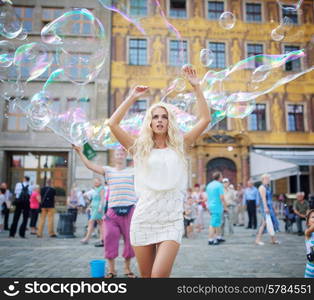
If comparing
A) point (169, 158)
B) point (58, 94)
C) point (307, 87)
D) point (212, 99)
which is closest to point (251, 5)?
point (307, 87)

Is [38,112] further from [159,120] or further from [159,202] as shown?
[159,202]

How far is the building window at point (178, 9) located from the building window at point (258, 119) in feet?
26.4

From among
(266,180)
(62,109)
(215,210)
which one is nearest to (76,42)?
(215,210)

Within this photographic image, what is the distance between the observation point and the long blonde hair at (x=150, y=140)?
8.54 feet

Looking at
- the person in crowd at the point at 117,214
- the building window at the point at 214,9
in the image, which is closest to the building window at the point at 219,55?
the building window at the point at 214,9

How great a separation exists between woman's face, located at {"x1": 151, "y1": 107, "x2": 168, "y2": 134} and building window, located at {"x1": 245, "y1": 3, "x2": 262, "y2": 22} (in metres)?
22.7

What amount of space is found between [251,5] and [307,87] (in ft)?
22.7

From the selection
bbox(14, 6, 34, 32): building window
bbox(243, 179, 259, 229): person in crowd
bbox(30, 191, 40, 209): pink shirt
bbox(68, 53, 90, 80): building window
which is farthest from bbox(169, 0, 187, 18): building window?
bbox(68, 53, 90, 80): building window

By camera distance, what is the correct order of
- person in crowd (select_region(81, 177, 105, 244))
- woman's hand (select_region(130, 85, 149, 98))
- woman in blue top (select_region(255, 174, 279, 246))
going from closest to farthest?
woman's hand (select_region(130, 85, 149, 98)) < woman in blue top (select_region(255, 174, 279, 246)) < person in crowd (select_region(81, 177, 105, 244))

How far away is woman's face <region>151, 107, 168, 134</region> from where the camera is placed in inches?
104

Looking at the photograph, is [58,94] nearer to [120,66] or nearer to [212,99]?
[120,66]

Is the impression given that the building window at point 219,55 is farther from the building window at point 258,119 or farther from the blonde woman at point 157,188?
the blonde woman at point 157,188

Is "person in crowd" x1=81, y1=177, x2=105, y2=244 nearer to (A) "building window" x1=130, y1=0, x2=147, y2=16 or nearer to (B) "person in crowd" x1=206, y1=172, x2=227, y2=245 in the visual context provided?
(B) "person in crowd" x1=206, y1=172, x2=227, y2=245

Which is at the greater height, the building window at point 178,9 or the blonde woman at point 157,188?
the building window at point 178,9
